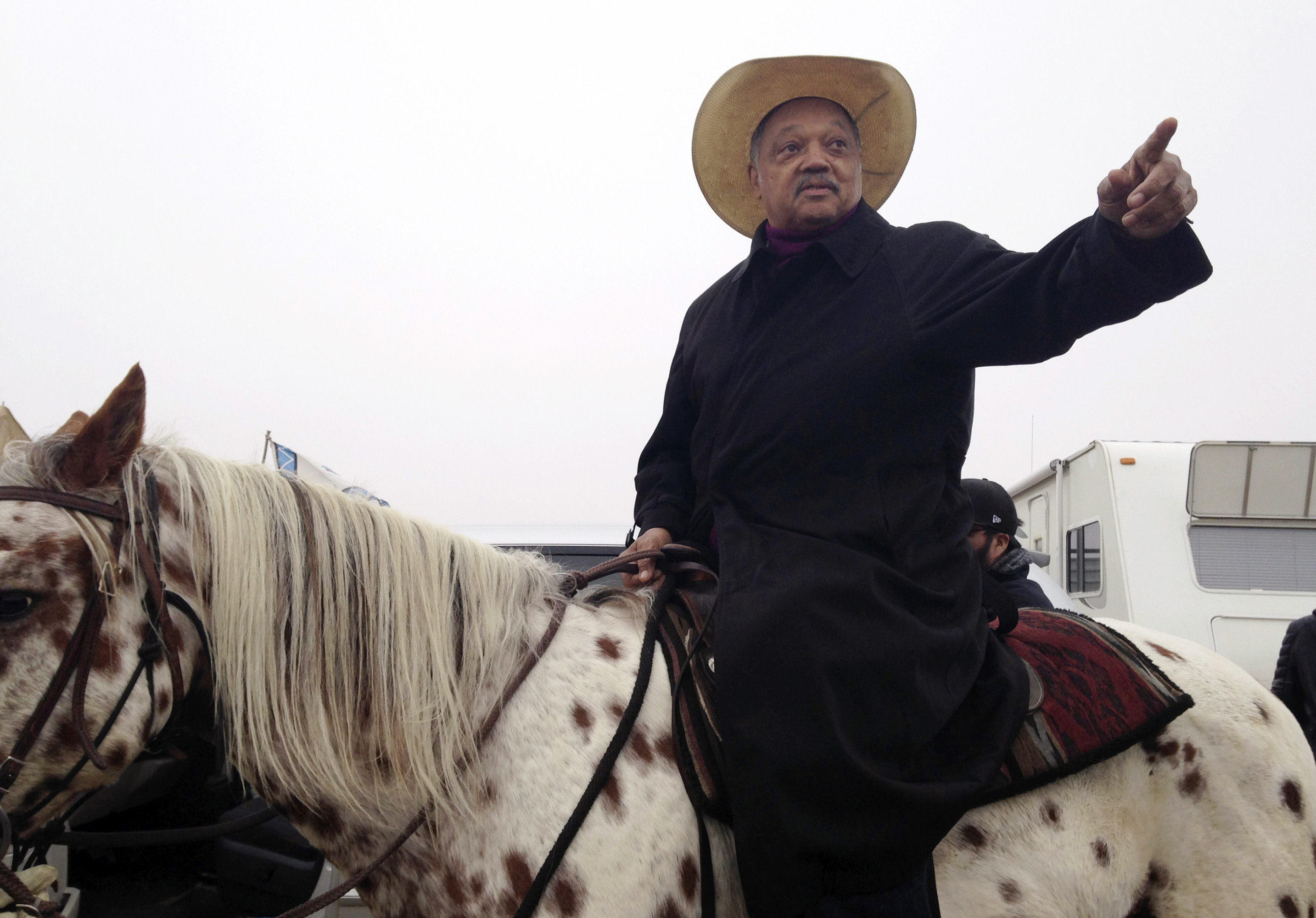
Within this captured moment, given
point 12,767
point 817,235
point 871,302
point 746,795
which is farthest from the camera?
point 817,235

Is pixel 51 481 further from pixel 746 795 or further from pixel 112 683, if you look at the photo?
pixel 746 795

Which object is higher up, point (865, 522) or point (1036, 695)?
point (865, 522)

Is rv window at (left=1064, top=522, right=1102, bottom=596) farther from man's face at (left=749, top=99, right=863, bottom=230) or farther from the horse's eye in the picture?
the horse's eye

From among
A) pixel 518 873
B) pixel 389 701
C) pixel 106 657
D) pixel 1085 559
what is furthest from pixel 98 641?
pixel 1085 559

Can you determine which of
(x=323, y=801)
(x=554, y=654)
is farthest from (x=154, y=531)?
(x=554, y=654)

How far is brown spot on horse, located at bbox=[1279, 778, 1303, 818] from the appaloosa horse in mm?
164

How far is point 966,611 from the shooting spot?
1.58 metres

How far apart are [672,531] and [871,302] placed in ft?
2.39

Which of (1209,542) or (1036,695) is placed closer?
(1036,695)

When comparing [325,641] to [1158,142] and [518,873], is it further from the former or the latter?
[1158,142]

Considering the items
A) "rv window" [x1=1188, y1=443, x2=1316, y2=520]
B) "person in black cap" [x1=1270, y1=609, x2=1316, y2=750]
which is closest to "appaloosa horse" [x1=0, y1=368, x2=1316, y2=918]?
"person in black cap" [x1=1270, y1=609, x2=1316, y2=750]

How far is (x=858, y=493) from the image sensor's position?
5.10 feet

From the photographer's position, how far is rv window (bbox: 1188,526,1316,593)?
17.7ft

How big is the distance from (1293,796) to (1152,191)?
138 cm
